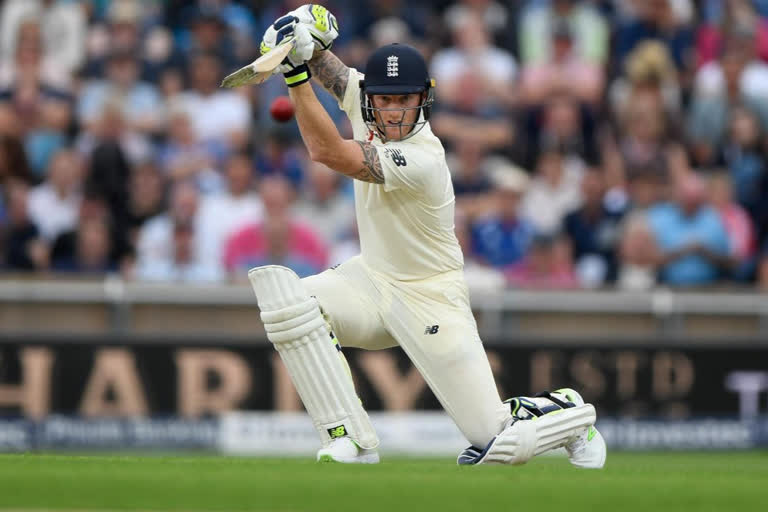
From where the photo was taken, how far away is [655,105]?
12.8 m

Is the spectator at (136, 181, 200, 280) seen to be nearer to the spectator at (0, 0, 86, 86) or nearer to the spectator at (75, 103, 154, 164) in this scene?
the spectator at (75, 103, 154, 164)

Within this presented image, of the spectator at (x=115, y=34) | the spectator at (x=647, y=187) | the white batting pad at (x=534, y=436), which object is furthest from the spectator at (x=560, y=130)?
the white batting pad at (x=534, y=436)

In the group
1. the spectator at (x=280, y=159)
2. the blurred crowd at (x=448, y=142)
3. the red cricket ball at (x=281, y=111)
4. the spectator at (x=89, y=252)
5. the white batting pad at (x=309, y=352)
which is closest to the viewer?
the white batting pad at (x=309, y=352)

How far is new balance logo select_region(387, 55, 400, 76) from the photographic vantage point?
6715 mm

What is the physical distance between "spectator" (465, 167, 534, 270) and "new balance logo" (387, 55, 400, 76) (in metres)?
5.01

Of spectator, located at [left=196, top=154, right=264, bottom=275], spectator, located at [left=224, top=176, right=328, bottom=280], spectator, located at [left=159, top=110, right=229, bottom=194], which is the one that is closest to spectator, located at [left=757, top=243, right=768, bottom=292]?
spectator, located at [left=224, top=176, right=328, bottom=280]

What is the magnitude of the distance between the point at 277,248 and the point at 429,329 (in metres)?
4.57

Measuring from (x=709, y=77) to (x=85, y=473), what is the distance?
9.11 meters

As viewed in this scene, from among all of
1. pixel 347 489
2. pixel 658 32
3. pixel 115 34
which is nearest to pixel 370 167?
pixel 347 489

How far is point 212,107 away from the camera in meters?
12.6

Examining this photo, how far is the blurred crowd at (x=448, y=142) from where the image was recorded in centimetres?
1152

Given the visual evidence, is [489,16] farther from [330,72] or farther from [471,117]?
[330,72]

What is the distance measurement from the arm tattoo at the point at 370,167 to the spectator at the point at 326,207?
17.5 ft

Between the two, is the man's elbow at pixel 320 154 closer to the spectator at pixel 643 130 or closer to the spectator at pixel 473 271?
the spectator at pixel 473 271
